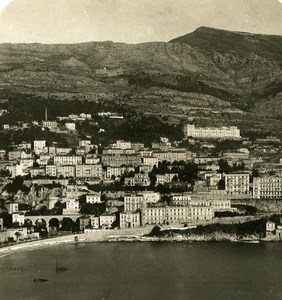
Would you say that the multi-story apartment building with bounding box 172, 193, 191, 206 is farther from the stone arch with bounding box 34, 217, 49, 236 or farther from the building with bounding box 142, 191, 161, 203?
the stone arch with bounding box 34, 217, 49, 236

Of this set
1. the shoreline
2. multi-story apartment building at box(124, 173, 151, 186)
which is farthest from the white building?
the shoreline

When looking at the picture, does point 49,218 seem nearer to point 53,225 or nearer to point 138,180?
point 53,225

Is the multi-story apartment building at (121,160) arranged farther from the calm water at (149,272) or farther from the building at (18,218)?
the calm water at (149,272)

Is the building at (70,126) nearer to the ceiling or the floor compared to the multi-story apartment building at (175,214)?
nearer to the ceiling

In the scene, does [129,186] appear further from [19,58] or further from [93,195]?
[19,58]

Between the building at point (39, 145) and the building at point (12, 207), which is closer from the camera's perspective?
the building at point (12, 207)

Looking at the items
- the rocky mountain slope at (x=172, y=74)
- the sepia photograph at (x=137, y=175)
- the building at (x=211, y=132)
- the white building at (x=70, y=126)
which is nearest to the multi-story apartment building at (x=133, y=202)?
the sepia photograph at (x=137, y=175)

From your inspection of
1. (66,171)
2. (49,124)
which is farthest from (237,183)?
(49,124)

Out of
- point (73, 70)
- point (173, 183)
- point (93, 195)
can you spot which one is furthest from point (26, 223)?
point (73, 70)
